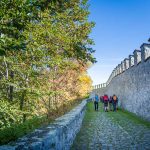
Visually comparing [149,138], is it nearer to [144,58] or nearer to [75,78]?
[144,58]

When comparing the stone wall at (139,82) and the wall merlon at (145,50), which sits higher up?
the wall merlon at (145,50)

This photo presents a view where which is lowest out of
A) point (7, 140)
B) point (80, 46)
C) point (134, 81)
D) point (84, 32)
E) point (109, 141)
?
point (109, 141)

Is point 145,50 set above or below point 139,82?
above

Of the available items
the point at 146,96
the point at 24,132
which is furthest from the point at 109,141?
the point at 146,96

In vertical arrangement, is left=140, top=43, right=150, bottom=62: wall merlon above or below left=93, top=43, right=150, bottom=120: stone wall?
above

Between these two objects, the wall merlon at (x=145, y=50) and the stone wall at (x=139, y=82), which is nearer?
the stone wall at (x=139, y=82)

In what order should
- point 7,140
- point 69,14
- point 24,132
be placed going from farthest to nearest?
point 69,14 < point 24,132 < point 7,140

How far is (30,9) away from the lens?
11.1 metres

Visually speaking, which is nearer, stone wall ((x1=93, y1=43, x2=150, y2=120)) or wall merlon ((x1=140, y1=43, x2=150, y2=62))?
stone wall ((x1=93, y1=43, x2=150, y2=120))

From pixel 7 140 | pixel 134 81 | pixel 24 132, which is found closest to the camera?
pixel 7 140

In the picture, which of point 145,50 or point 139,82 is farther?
point 139,82

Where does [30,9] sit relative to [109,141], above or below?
above

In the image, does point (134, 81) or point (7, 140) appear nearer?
point (7, 140)

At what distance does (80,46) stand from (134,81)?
6160mm
